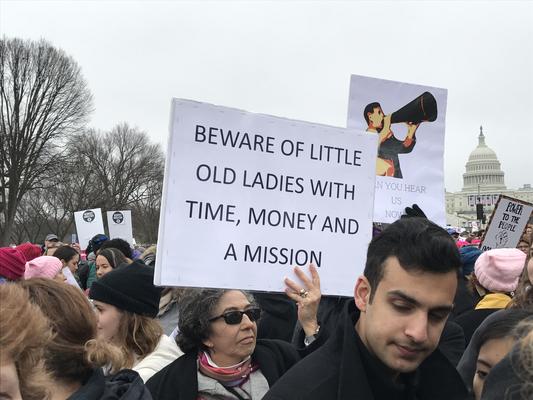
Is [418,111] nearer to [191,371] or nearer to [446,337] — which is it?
[446,337]

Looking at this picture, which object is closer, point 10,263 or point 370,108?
point 370,108

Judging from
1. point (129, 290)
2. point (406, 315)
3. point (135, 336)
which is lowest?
point (135, 336)

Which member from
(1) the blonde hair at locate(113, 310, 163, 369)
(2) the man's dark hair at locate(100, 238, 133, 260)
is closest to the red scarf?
(1) the blonde hair at locate(113, 310, 163, 369)

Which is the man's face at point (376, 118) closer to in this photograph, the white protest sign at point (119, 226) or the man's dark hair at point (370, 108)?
the man's dark hair at point (370, 108)

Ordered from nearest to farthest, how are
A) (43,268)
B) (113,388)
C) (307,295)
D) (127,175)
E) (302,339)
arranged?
(113,388) < (307,295) < (302,339) < (43,268) < (127,175)

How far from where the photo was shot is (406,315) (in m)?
1.83

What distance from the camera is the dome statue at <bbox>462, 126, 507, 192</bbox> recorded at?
119000mm

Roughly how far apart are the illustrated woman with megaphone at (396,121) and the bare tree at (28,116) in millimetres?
38108

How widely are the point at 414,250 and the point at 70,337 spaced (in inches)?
49.2

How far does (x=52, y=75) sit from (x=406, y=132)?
39432 millimetres

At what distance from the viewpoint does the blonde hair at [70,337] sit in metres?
2.21

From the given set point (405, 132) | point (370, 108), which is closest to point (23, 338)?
point (370, 108)

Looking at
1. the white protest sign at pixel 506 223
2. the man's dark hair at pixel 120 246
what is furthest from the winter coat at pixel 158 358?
the white protest sign at pixel 506 223

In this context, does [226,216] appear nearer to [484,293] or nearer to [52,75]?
[484,293]
